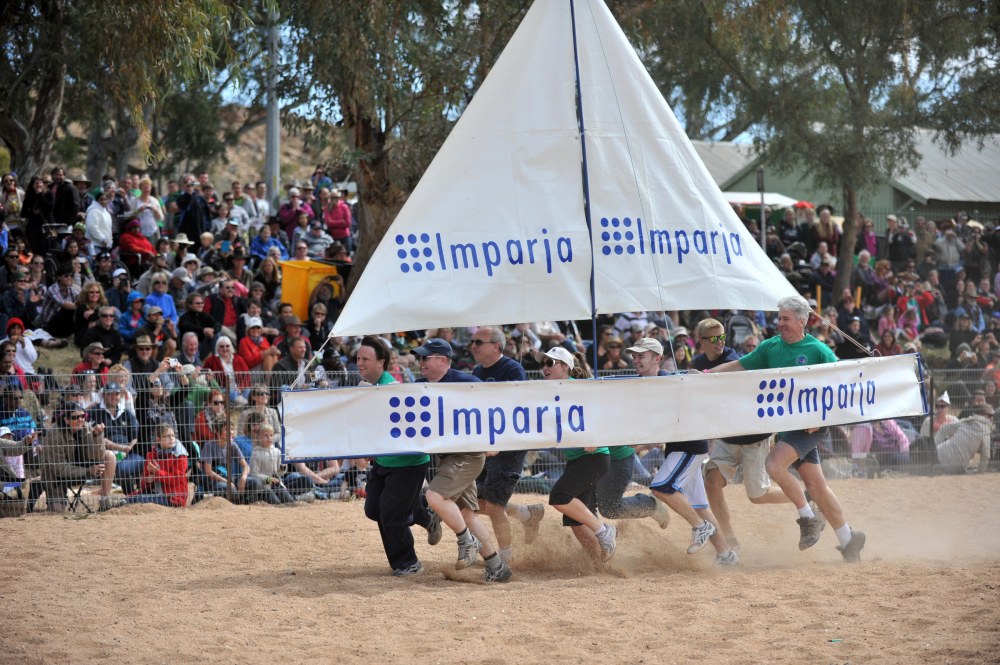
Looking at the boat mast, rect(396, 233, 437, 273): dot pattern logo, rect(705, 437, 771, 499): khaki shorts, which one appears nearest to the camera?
rect(396, 233, 437, 273): dot pattern logo

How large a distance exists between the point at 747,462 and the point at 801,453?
0.54m

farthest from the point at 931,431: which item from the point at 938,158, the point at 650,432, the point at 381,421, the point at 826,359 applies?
the point at 938,158

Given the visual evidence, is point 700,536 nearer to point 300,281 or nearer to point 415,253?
point 415,253

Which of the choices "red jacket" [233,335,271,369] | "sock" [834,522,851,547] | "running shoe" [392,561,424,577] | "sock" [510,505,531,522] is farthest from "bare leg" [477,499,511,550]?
"red jacket" [233,335,271,369]

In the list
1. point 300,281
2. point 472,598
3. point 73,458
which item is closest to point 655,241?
point 472,598

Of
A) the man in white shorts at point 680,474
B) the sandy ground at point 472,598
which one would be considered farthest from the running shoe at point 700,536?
the sandy ground at point 472,598

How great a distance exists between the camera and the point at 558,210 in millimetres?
8594

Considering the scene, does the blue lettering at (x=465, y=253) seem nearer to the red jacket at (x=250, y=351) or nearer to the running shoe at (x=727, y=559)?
the running shoe at (x=727, y=559)

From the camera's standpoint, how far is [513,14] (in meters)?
17.9

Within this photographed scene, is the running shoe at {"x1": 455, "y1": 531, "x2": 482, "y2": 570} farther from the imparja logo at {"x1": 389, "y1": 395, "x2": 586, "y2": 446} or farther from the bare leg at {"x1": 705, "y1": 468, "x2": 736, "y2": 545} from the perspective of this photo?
the bare leg at {"x1": 705, "y1": 468, "x2": 736, "y2": 545}

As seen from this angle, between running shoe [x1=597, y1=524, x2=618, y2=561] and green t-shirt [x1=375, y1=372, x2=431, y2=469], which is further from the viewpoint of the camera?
running shoe [x1=597, y1=524, x2=618, y2=561]

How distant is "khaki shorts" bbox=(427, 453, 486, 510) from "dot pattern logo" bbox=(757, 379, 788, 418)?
6.78 ft

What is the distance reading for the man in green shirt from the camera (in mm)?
8328

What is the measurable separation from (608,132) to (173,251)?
36.2ft
